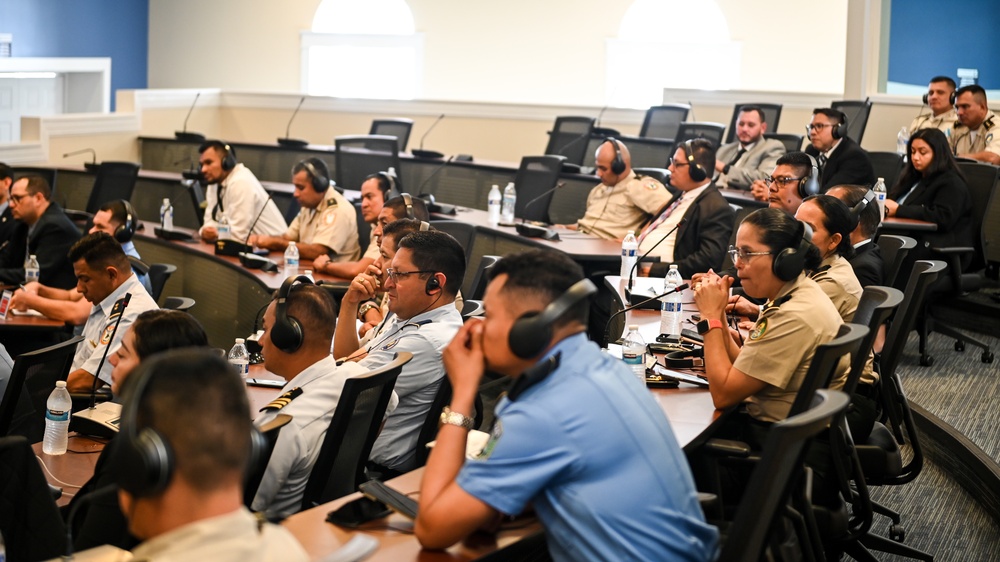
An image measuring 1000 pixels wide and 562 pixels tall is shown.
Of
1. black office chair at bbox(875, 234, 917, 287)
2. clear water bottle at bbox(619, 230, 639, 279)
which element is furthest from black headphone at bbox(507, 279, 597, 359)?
clear water bottle at bbox(619, 230, 639, 279)

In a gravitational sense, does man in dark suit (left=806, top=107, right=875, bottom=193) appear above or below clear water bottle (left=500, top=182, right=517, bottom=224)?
above

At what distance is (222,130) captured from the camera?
11.8m

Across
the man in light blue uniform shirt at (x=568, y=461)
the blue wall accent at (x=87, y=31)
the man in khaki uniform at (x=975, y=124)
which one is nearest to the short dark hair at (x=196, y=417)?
the man in light blue uniform shirt at (x=568, y=461)

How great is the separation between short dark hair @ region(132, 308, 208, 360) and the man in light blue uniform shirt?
0.82 m

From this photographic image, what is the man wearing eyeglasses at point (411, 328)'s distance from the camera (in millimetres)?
2965

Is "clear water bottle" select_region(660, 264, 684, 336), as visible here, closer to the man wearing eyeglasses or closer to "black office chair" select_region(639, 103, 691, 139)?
the man wearing eyeglasses

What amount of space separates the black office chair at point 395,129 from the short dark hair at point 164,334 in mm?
6859

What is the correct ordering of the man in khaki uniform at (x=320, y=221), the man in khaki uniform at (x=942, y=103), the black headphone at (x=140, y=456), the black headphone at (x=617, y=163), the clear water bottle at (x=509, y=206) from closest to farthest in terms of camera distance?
the black headphone at (x=140, y=456), the man in khaki uniform at (x=320, y=221), the black headphone at (x=617, y=163), the clear water bottle at (x=509, y=206), the man in khaki uniform at (x=942, y=103)

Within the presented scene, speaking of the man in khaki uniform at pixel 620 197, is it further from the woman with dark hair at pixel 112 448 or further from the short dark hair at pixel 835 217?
the woman with dark hair at pixel 112 448

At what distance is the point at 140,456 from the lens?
140 cm

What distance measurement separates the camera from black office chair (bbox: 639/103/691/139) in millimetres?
8461

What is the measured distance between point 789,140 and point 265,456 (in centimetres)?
576

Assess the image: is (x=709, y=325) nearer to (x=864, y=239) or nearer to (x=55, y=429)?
(x=864, y=239)

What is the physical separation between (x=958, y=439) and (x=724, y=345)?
1.74 m
